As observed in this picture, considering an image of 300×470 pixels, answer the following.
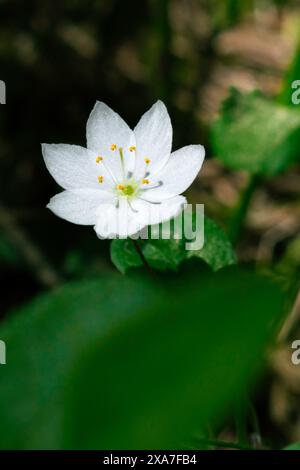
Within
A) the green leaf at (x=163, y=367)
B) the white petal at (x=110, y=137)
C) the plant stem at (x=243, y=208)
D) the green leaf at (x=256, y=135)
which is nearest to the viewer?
the green leaf at (x=163, y=367)

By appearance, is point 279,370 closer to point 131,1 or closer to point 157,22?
point 157,22

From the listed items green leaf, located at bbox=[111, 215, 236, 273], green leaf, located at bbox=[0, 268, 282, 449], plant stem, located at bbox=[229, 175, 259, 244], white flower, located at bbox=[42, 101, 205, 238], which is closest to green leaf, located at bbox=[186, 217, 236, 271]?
green leaf, located at bbox=[111, 215, 236, 273]

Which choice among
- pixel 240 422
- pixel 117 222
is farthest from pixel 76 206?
pixel 240 422

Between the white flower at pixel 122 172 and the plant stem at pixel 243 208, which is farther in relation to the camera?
the plant stem at pixel 243 208

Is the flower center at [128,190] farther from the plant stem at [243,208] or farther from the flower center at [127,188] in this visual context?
the plant stem at [243,208]

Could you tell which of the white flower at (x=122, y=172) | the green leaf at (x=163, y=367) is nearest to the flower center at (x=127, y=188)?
the white flower at (x=122, y=172)

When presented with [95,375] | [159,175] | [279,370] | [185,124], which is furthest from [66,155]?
[185,124]

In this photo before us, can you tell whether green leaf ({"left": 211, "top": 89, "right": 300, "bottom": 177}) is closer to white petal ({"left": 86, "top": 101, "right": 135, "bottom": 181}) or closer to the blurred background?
the blurred background
